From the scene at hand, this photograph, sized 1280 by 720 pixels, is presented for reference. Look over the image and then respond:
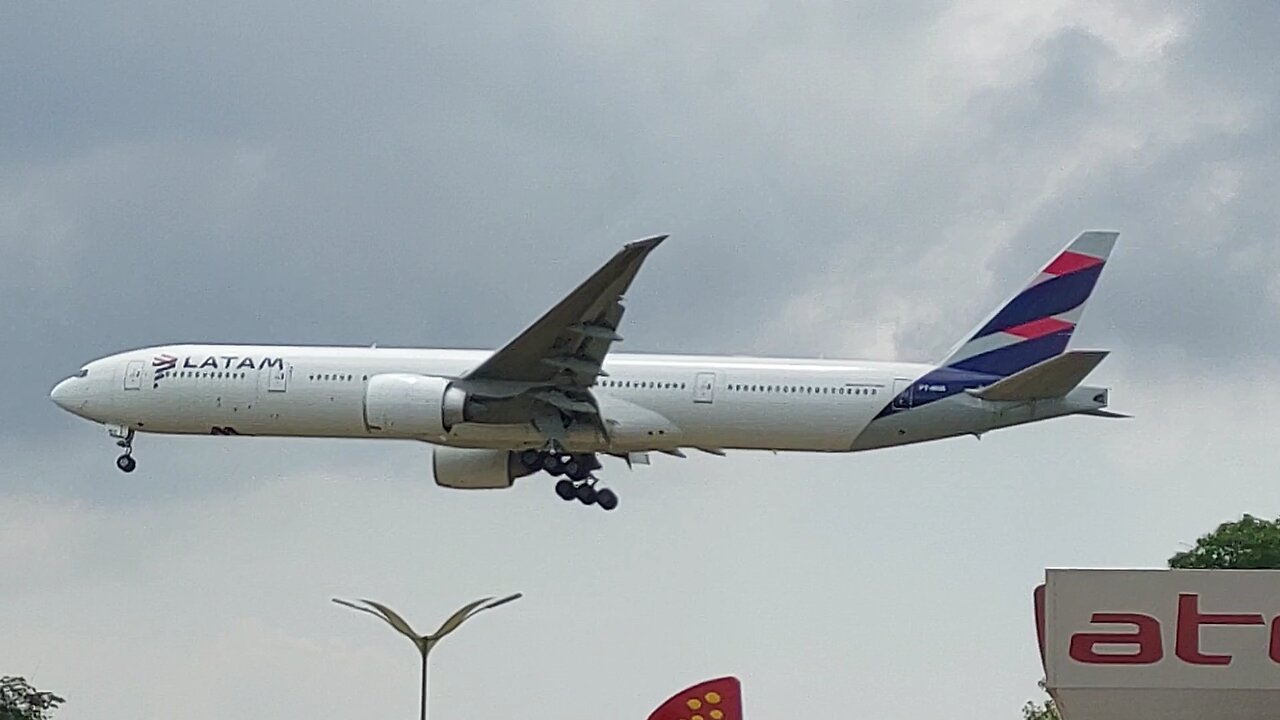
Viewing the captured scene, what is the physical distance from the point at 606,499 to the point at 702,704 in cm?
2703

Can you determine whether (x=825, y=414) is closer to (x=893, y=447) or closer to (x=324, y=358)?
(x=893, y=447)

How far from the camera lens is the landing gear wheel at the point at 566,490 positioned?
57.7m

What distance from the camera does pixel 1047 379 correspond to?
5162cm

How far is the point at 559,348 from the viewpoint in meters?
53.8

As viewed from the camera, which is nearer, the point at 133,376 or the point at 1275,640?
the point at 1275,640

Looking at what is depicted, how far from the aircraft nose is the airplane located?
1.10m

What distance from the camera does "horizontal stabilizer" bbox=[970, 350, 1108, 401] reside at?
5050 cm

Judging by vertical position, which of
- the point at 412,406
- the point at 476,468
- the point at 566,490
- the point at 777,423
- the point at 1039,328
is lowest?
the point at 566,490

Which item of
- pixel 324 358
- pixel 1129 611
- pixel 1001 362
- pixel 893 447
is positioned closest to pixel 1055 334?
pixel 1001 362

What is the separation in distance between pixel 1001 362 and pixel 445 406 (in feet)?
46.6

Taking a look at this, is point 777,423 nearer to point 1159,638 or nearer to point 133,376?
point 133,376

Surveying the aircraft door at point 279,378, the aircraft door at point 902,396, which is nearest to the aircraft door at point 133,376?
the aircraft door at point 279,378

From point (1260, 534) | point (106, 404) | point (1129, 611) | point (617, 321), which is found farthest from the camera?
point (1260, 534)

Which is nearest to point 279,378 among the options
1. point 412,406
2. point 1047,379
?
point 412,406
